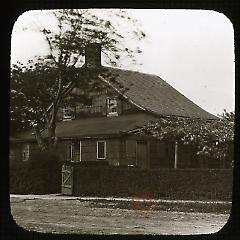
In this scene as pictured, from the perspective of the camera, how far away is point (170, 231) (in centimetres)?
264

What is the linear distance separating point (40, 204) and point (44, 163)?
6.8 inches

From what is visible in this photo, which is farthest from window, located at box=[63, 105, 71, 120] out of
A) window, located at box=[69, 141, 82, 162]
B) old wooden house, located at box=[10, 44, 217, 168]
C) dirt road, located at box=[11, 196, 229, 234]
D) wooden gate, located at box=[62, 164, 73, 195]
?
dirt road, located at box=[11, 196, 229, 234]

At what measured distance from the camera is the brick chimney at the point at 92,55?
263cm

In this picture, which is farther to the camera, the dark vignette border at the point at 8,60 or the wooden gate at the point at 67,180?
the wooden gate at the point at 67,180

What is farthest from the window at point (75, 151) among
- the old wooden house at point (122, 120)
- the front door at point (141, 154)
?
the front door at point (141, 154)

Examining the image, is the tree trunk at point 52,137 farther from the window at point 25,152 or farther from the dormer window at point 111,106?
the dormer window at point 111,106

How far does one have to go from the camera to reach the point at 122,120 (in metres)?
2.66

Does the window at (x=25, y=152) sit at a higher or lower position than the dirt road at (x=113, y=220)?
higher

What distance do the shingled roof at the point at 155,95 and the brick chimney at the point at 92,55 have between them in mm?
45

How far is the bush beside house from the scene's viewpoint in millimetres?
2621

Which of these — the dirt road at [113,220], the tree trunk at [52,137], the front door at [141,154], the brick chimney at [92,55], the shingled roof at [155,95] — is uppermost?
the brick chimney at [92,55]

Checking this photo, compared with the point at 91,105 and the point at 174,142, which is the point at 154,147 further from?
the point at 91,105

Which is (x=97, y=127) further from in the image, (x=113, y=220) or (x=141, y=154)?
(x=113, y=220)

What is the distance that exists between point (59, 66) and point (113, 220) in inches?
26.5
